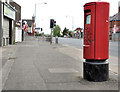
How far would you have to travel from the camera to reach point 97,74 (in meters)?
6.34

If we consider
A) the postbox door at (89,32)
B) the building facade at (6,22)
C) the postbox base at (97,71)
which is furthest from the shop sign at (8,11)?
the postbox base at (97,71)

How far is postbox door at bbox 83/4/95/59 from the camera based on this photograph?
6.48 meters

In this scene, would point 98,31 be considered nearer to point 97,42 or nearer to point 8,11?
point 97,42

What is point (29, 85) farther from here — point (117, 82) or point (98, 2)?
point (98, 2)

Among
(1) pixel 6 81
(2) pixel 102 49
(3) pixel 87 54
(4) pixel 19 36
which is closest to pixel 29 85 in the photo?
(1) pixel 6 81

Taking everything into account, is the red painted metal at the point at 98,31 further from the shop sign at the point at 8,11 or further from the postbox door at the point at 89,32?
the shop sign at the point at 8,11

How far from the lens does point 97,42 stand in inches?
254

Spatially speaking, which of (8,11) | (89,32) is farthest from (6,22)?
(89,32)

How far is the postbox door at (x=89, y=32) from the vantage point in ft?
21.3

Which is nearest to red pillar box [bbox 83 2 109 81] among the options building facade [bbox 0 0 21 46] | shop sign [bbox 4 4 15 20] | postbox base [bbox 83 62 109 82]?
postbox base [bbox 83 62 109 82]

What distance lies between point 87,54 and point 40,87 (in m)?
1.89

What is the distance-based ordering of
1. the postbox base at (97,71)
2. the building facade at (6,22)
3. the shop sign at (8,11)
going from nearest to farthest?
1. the postbox base at (97,71)
2. the building facade at (6,22)
3. the shop sign at (8,11)

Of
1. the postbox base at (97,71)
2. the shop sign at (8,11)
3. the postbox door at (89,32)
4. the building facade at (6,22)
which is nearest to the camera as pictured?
the postbox base at (97,71)

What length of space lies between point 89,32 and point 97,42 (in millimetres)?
414
